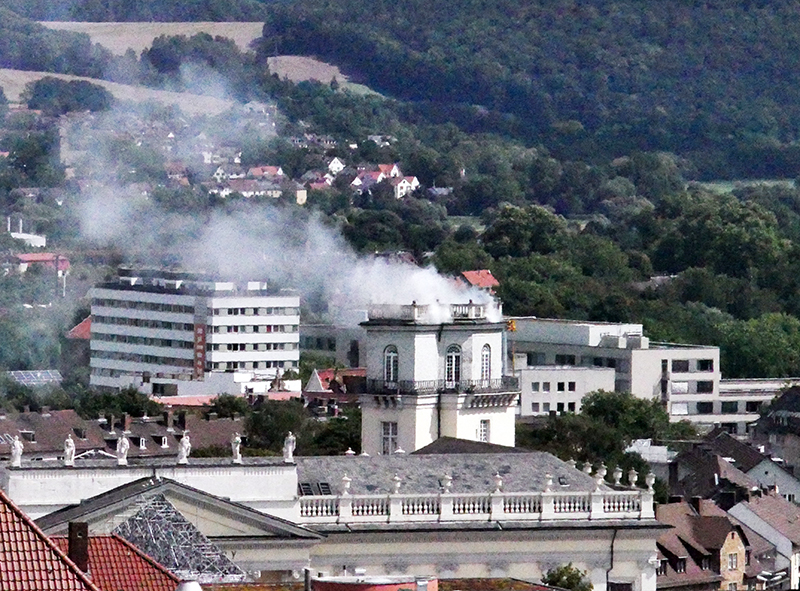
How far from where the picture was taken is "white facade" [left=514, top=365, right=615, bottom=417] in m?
134

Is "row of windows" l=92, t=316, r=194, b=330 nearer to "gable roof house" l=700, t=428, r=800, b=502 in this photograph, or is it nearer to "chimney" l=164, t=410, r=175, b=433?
"chimney" l=164, t=410, r=175, b=433

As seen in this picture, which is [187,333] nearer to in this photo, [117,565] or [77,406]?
[77,406]

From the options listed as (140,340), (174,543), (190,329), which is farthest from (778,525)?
(140,340)

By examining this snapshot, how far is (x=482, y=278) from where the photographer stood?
185m

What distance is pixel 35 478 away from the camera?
188ft

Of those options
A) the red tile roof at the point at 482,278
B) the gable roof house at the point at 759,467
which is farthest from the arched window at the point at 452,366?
the red tile roof at the point at 482,278

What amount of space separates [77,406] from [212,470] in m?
68.1

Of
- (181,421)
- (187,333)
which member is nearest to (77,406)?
(181,421)

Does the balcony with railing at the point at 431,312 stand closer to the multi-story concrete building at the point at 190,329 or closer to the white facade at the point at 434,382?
the white facade at the point at 434,382

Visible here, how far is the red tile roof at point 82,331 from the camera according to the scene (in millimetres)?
175500

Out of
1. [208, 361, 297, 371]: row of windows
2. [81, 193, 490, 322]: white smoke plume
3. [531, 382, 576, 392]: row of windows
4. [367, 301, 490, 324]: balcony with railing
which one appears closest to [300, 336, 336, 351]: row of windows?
[208, 361, 297, 371]: row of windows

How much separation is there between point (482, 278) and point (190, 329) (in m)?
19.2

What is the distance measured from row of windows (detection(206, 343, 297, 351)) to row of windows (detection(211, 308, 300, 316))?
1.39 m

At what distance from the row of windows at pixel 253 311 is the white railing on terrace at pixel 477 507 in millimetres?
106190
